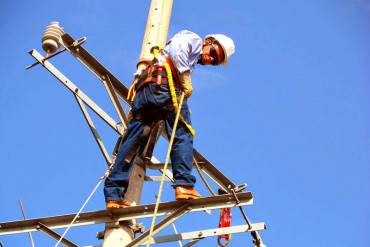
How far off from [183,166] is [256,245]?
4.23ft

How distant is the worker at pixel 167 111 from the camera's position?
5859 mm

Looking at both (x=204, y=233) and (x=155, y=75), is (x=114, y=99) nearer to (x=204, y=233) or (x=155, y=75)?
(x=155, y=75)

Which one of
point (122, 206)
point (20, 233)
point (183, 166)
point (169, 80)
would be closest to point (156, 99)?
point (169, 80)

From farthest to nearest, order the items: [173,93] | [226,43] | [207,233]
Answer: [226,43]
[173,93]
[207,233]

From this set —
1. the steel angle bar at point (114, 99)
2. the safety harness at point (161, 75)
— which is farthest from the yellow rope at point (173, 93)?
the steel angle bar at point (114, 99)

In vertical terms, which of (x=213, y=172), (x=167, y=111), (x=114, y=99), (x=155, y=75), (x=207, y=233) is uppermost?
(x=114, y=99)

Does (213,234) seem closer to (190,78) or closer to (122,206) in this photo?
(122,206)

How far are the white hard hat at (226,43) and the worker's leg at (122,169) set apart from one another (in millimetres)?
1175

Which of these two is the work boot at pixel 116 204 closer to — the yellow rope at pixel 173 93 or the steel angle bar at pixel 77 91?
the yellow rope at pixel 173 93

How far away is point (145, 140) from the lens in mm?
6328

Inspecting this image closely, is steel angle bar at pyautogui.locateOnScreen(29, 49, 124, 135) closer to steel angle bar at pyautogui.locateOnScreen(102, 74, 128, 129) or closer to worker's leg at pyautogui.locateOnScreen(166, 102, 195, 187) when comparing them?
steel angle bar at pyautogui.locateOnScreen(102, 74, 128, 129)

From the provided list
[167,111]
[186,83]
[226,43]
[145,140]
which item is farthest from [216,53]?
[145,140]

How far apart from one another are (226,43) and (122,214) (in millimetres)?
2095

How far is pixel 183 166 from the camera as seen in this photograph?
5906 millimetres
